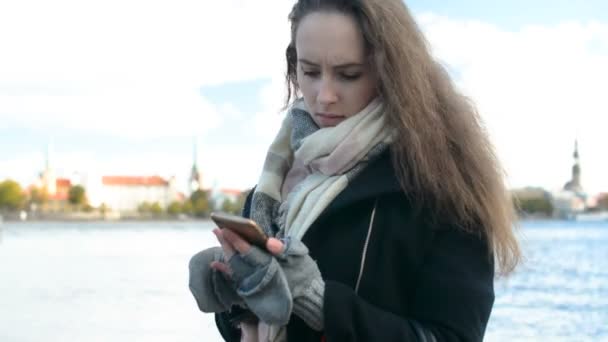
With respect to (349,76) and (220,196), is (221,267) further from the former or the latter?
Result: (220,196)

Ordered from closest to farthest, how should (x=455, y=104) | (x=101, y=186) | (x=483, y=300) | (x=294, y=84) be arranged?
(x=483, y=300) < (x=455, y=104) < (x=294, y=84) < (x=101, y=186)

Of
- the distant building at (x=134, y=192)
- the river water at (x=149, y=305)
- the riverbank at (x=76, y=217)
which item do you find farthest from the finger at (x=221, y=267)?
the distant building at (x=134, y=192)

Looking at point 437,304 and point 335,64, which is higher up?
point 335,64

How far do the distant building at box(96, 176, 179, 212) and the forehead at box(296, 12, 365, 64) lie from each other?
103 m

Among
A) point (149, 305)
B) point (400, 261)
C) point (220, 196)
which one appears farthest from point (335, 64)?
point (220, 196)

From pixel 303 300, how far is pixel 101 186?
103106 millimetres

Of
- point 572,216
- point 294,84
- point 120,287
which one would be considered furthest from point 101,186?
point 294,84

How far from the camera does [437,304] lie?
1583 mm

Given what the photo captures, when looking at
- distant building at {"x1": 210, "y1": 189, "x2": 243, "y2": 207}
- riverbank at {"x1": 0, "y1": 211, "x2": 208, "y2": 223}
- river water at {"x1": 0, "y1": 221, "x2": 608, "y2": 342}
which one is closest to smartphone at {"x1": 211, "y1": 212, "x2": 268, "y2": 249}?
river water at {"x1": 0, "y1": 221, "x2": 608, "y2": 342}

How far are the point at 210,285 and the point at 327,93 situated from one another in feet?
1.36

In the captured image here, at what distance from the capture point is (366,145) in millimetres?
1622

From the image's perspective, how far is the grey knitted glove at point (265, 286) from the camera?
56.6 inches

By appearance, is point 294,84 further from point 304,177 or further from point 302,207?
point 302,207

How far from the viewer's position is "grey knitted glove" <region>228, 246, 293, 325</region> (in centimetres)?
144
